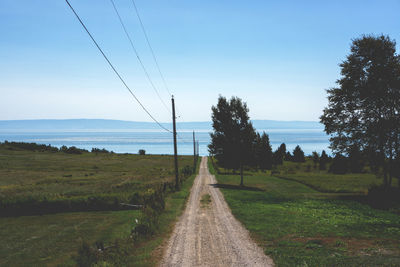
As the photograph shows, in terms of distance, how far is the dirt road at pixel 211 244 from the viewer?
1107cm

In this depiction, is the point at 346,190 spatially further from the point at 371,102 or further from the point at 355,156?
the point at 371,102

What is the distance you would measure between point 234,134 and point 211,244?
28901 millimetres

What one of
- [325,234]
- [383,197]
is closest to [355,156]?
[383,197]

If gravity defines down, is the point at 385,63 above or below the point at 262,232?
above

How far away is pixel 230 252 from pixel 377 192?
24.1m

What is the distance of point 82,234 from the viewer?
1856 centimetres

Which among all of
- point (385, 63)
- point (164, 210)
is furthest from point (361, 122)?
point (164, 210)

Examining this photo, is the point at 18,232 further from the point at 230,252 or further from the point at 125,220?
the point at 230,252

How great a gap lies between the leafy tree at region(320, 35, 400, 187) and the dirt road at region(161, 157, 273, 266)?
17.7 meters

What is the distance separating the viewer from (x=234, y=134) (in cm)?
4125

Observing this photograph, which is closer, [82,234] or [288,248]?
[288,248]

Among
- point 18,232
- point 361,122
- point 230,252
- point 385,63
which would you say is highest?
point 385,63

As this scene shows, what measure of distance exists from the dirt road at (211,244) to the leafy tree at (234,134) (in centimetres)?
2061

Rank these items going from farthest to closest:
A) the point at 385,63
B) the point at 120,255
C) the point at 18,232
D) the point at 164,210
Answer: the point at 385,63 < the point at 164,210 < the point at 18,232 < the point at 120,255
